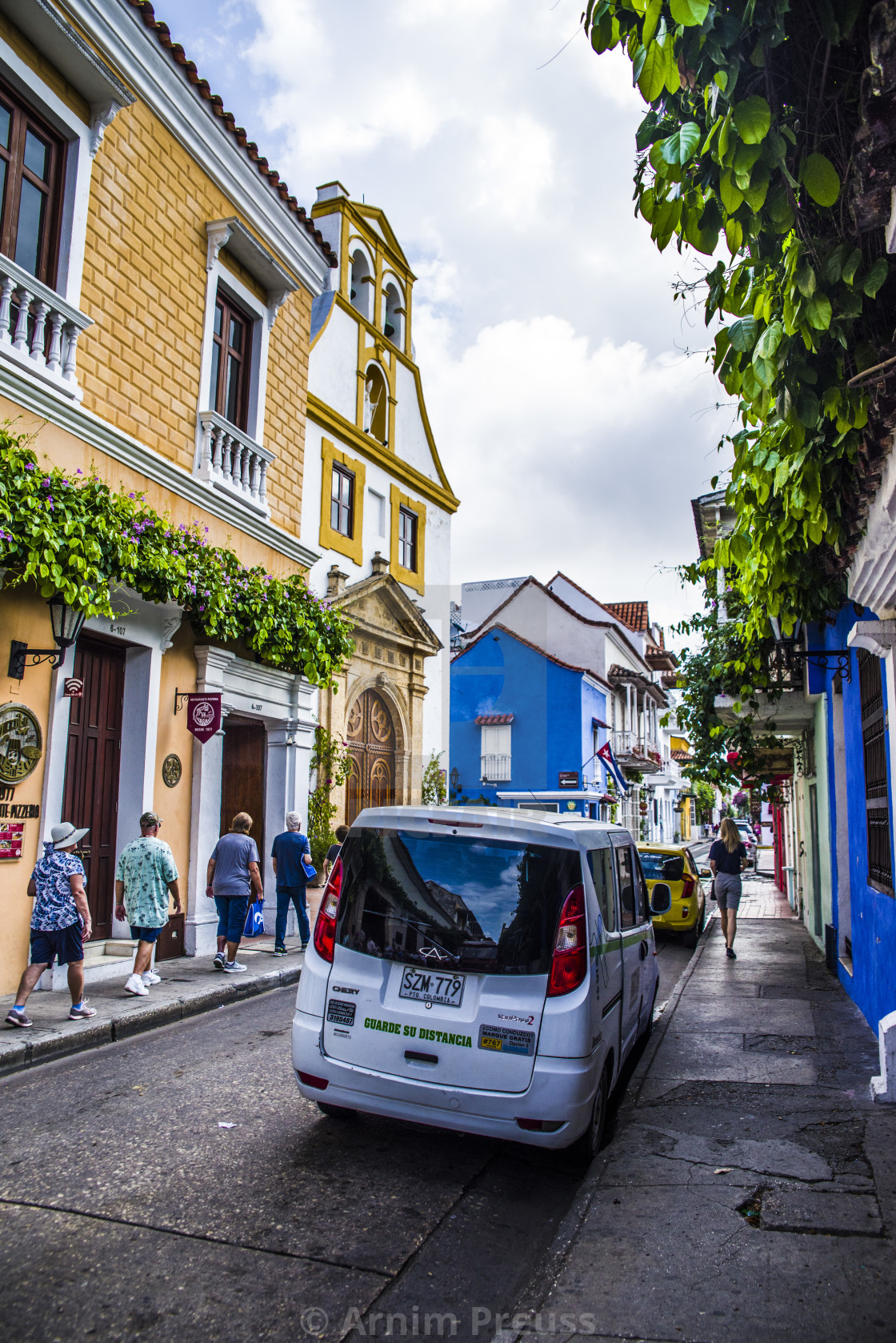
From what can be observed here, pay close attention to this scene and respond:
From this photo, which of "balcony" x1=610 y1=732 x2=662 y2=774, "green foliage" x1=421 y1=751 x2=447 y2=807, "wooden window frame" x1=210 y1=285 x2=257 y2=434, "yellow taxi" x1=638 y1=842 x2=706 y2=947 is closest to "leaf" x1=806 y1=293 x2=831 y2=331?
"wooden window frame" x1=210 y1=285 x2=257 y2=434

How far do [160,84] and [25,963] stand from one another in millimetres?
9399

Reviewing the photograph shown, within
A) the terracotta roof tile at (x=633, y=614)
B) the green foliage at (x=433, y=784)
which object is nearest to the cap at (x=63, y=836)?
the green foliage at (x=433, y=784)

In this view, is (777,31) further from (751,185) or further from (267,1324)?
(267,1324)

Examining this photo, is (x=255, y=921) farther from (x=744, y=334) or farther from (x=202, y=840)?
(x=744, y=334)

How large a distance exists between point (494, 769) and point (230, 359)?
20.9m

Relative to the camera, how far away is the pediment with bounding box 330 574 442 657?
52.2 ft

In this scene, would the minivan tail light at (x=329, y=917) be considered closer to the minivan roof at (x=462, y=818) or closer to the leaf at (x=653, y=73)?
the minivan roof at (x=462, y=818)

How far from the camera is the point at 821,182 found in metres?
2.79

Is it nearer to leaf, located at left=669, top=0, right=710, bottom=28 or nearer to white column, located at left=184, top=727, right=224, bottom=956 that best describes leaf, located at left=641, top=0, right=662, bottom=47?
leaf, located at left=669, top=0, right=710, bottom=28

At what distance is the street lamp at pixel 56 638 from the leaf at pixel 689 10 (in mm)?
6964

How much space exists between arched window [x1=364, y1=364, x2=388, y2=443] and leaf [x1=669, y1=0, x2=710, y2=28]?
15.4m

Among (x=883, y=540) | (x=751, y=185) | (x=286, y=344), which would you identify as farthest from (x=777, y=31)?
(x=286, y=344)

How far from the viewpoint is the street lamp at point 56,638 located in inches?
319

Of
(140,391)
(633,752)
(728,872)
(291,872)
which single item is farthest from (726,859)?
(633,752)
